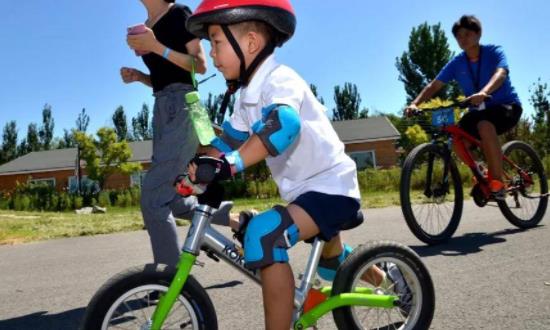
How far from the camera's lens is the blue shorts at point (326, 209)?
2.34 m

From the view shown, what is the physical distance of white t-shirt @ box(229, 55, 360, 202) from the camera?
2.38 m

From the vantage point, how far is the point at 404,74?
57.8 metres

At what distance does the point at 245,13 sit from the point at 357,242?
134 inches

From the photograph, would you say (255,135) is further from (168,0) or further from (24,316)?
(24,316)

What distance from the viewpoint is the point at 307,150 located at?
2424mm

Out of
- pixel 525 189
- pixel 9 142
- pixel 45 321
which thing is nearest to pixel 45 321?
pixel 45 321

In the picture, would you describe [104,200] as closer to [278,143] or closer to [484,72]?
[484,72]

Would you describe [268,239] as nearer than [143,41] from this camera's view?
Yes

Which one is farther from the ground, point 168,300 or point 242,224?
point 242,224

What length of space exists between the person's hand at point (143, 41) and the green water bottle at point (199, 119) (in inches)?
42.7

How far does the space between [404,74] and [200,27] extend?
190 feet

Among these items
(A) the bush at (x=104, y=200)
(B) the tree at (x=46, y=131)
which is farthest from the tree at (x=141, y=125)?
(A) the bush at (x=104, y=200)

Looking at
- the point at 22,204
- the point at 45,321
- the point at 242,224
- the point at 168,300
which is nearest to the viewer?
A: the point at 168,300

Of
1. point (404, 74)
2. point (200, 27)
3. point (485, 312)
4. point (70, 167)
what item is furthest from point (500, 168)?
point (404, 74)
